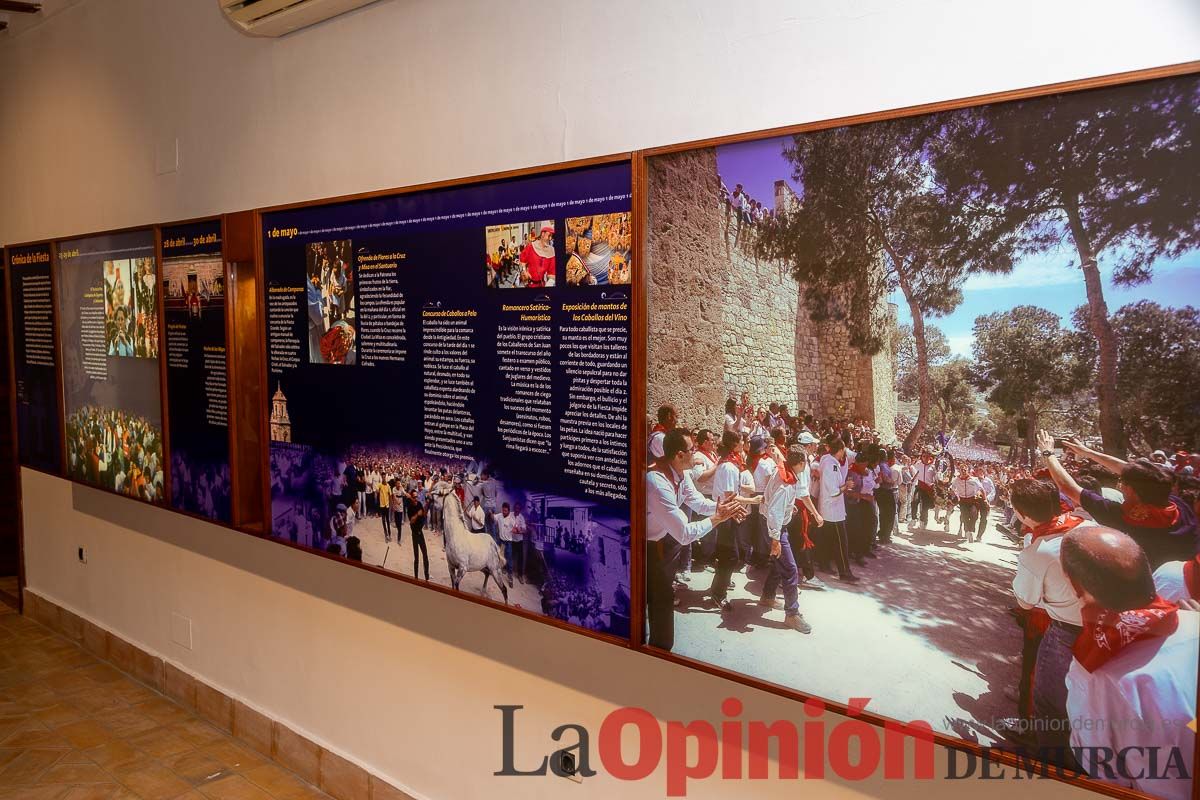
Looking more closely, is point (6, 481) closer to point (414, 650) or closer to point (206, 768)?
point (206, 768)

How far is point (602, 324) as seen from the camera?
100.0 inches

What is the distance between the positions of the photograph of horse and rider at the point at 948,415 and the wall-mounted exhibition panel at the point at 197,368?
2565 mm

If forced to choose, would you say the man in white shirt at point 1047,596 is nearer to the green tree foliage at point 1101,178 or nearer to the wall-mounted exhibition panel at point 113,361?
the green tree foliage at point 1101,178

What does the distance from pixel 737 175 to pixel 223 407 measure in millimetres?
2939

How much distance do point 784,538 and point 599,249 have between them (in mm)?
989

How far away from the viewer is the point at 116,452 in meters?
4.95

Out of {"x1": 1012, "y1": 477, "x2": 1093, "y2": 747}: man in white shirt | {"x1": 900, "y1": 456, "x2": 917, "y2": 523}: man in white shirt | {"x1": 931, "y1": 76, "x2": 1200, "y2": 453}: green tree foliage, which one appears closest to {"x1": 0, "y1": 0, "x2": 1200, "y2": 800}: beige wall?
{"x1": 931, "y1": 76, "x2": 1200, "y2": 453}: green tree foliage

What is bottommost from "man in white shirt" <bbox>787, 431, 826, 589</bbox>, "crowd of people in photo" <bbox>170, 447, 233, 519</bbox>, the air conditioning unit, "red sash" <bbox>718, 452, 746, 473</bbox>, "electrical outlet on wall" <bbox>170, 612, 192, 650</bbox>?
"electrical outlet on wall" <bbox>170, 612, 192, 650</bbox>

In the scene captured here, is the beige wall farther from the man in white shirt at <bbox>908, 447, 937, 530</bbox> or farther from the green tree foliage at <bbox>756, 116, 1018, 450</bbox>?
the man in white shirt at <bbox>908, 447, 937, 530</bbox>

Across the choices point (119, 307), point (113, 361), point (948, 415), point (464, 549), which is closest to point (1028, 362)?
point (948, 415)

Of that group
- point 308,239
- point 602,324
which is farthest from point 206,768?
point 602,324

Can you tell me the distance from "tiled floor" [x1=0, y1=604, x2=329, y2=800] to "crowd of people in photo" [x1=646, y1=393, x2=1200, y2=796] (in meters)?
2.78

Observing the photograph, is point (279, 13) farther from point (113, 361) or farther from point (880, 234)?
point (880, 234)

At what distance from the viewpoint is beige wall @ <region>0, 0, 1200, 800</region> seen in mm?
2053
